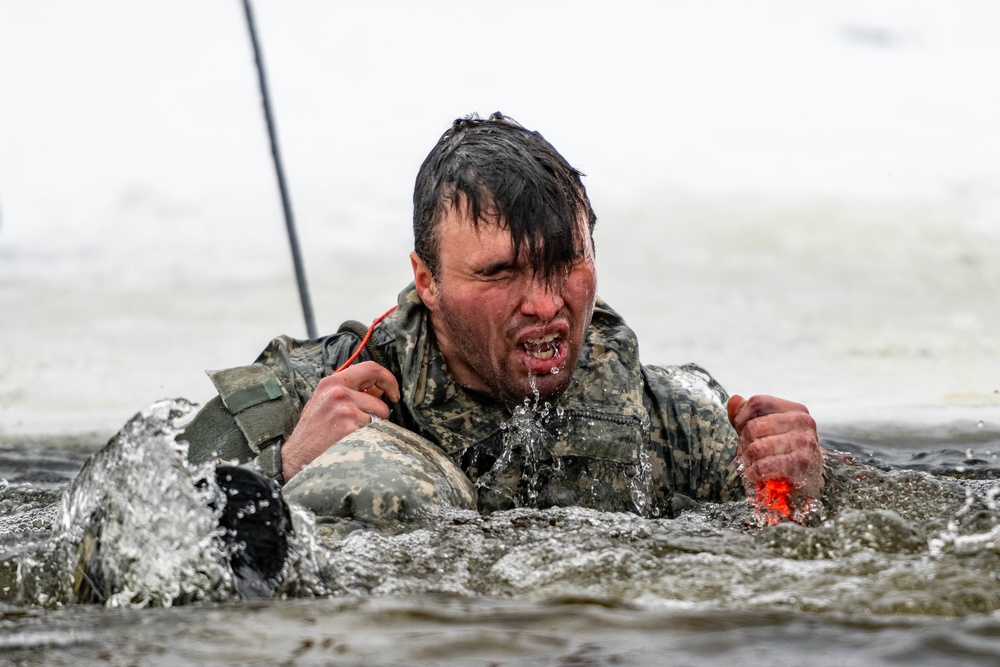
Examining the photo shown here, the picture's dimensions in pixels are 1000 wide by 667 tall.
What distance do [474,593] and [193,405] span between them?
1221 millimetres

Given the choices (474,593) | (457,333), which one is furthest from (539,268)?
(474,593)

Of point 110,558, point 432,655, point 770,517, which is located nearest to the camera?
point 432,655

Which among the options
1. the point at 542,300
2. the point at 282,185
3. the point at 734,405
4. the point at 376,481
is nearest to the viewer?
the point at 376,481

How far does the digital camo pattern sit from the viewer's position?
458cm

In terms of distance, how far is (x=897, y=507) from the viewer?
523 centimetres

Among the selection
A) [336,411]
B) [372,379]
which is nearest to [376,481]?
[336,411]

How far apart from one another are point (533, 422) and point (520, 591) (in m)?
1.62

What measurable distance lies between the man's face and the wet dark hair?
50 mm

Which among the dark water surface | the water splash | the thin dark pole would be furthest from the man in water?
the thin dark pole

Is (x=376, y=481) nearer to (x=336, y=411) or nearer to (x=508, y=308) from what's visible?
(x=336, y=411)

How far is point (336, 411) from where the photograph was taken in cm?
529

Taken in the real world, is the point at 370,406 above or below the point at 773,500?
above

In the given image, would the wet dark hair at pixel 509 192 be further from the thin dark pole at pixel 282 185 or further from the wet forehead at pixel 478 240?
the thin dark pole at pixel 282 185

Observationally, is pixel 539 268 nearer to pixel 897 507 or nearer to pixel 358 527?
pixel 358 527
